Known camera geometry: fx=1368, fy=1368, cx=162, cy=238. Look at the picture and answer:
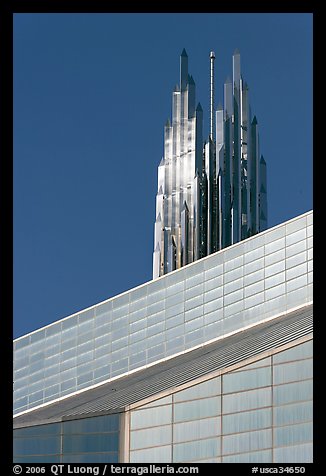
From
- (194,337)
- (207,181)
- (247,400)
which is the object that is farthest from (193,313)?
(207,181)

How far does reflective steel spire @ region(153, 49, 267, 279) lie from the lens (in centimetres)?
9519

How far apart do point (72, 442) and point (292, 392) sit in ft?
30.9

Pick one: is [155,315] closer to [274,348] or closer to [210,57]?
[274,348]

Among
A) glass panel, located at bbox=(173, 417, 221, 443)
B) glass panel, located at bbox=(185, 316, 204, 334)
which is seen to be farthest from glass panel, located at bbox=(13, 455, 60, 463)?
glass panel, located at bbox=(185, 316, 204, 334)

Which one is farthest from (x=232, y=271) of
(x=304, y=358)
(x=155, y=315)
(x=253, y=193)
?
(x=253, y=193)

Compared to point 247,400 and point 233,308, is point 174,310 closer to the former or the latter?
point 233,308

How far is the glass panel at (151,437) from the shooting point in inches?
1762

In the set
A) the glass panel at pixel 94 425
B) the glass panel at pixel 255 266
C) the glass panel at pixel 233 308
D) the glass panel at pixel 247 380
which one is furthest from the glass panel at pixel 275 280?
the glass panel at pixel 247 380

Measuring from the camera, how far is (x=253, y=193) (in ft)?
321

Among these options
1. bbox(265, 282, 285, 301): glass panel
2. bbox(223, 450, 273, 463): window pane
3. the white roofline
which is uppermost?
bbox(265, 282, 285, 301): glass panel

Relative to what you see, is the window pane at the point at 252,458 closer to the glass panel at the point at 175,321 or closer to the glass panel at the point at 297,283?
the glass panel at the point at 297,283

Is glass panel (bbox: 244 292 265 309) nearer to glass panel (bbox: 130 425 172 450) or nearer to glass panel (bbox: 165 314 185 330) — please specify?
glass panel (bbox: 165 314 185 330)

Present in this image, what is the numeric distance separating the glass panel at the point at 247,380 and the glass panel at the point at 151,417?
2.58 metres

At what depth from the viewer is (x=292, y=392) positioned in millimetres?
41344
